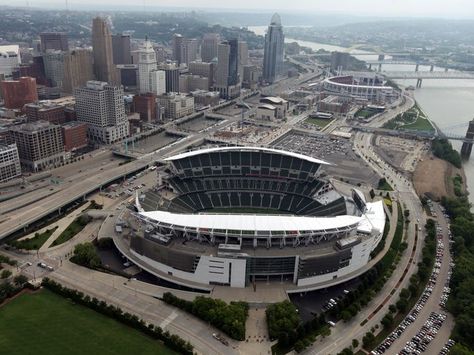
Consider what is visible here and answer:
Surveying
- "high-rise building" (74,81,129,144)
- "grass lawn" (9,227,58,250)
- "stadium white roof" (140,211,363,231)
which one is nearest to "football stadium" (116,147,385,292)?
"stadium white roof" (140,211,363,231)

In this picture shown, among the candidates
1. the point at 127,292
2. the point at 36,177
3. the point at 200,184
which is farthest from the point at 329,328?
the point at 36,177

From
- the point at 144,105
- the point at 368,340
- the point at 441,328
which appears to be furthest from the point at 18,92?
the point at 441,328

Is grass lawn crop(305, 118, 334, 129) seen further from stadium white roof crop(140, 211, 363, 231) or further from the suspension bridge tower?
stadium white roof crop(140, 211, 363, 231)

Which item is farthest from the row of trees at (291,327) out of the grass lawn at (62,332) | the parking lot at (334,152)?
the parking lot at (334,152)

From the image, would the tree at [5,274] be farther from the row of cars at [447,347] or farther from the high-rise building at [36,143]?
the row of cars at [447,347]

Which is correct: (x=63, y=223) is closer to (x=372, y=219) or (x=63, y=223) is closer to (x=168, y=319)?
(x=168, y=319)

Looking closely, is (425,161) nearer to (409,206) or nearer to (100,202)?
(409,206)
